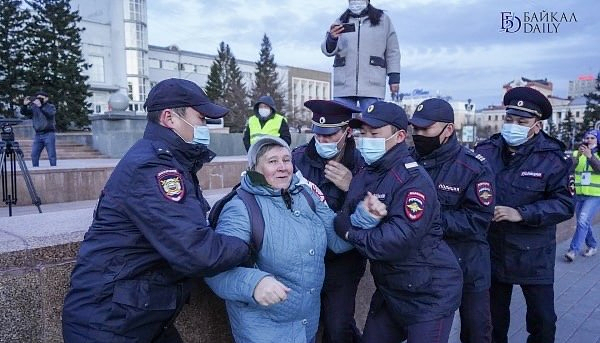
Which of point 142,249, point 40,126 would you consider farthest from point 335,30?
point 40,126

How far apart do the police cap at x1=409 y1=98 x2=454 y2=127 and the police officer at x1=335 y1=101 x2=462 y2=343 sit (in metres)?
0.29

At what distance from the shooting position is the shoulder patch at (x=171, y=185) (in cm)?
184

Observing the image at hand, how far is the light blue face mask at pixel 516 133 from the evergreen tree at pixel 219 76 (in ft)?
164

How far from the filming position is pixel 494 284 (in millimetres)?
3502

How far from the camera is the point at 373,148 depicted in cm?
265

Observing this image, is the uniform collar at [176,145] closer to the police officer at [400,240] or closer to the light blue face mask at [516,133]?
the police officer at [400,240]

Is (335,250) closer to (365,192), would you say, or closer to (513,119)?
(365,192)

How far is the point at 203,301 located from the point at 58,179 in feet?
21.4

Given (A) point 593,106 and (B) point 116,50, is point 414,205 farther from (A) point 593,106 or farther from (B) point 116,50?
(B) point 116,50

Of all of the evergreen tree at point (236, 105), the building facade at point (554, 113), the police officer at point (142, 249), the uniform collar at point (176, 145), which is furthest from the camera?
the building facade at point (554, 113)

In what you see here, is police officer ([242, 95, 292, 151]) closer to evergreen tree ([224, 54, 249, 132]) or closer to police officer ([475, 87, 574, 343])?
police officer ([475, 87, 574, 343])

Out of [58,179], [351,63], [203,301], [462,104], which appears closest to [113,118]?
[58,179]

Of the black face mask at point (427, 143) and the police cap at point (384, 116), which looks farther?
the black face mask at point (427, 143)

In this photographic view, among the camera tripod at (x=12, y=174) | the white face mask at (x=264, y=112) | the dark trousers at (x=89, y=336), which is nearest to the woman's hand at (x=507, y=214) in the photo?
the dark trousers at (x=89, y=336)
